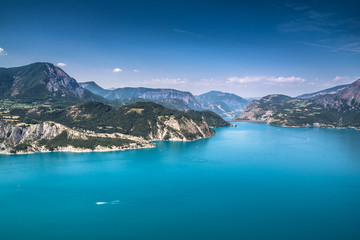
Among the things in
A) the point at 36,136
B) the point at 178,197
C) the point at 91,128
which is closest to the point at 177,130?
the point at 91,128

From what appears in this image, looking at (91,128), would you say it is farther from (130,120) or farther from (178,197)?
(178,197)

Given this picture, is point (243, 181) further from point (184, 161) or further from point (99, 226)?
point (99, 226)

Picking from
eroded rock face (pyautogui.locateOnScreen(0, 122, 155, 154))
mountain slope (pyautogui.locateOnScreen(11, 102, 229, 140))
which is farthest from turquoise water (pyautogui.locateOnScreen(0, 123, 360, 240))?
mountain slope (pyautogui.locateOnScreen(11, 102, 229, 140))

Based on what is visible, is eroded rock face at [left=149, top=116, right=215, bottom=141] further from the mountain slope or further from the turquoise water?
the turquoise water

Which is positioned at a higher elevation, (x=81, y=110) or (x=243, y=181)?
(x=81, y=110)

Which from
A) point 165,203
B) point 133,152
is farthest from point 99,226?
point 133,152

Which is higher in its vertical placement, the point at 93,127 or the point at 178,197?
the point at 93,127

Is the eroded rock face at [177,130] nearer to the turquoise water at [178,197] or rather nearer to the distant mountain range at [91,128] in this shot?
the distant mountain range at [91,128]
